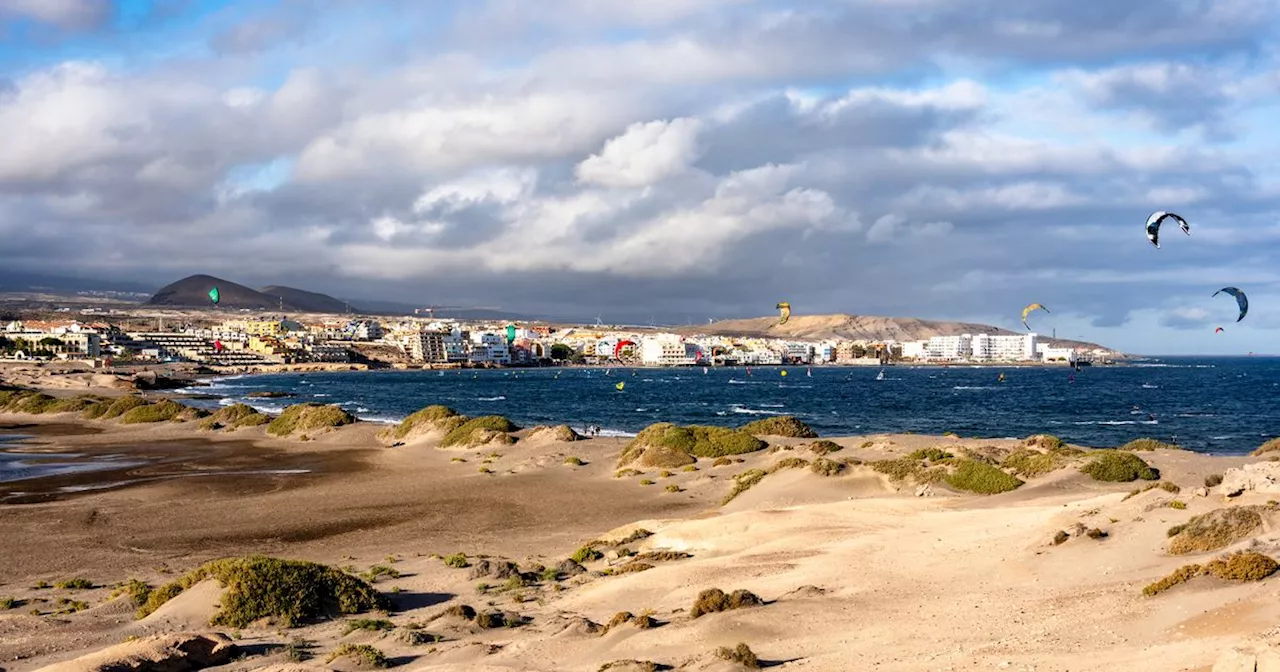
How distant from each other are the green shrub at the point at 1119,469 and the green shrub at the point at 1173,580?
18.1 meters

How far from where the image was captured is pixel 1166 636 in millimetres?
12102

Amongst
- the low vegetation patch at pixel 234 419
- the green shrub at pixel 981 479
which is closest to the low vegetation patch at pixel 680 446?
the green shrub at pixel 981 479

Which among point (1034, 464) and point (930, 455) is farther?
point (930, 455)

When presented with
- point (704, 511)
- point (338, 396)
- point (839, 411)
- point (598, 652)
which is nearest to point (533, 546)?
point (704, 511)

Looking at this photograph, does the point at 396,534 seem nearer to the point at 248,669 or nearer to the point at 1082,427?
the point at 248,669

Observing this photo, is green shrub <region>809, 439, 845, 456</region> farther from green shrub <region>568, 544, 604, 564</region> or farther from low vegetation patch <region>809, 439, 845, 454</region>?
green shrub <region>568, 544, 604, 564</region>

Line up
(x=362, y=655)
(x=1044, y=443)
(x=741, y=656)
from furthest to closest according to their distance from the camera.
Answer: (x=1044, y=443) → (x=362, y=655) → (x=741, y=656)

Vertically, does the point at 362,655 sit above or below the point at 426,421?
above

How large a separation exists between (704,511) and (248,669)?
735 inches

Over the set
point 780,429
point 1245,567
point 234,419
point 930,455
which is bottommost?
point 234,419

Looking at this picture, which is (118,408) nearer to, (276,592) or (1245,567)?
Result: (276,592)

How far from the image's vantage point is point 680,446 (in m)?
43.0

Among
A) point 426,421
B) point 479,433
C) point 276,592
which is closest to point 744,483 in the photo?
point 276,592

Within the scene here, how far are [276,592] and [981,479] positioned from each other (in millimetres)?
22443
